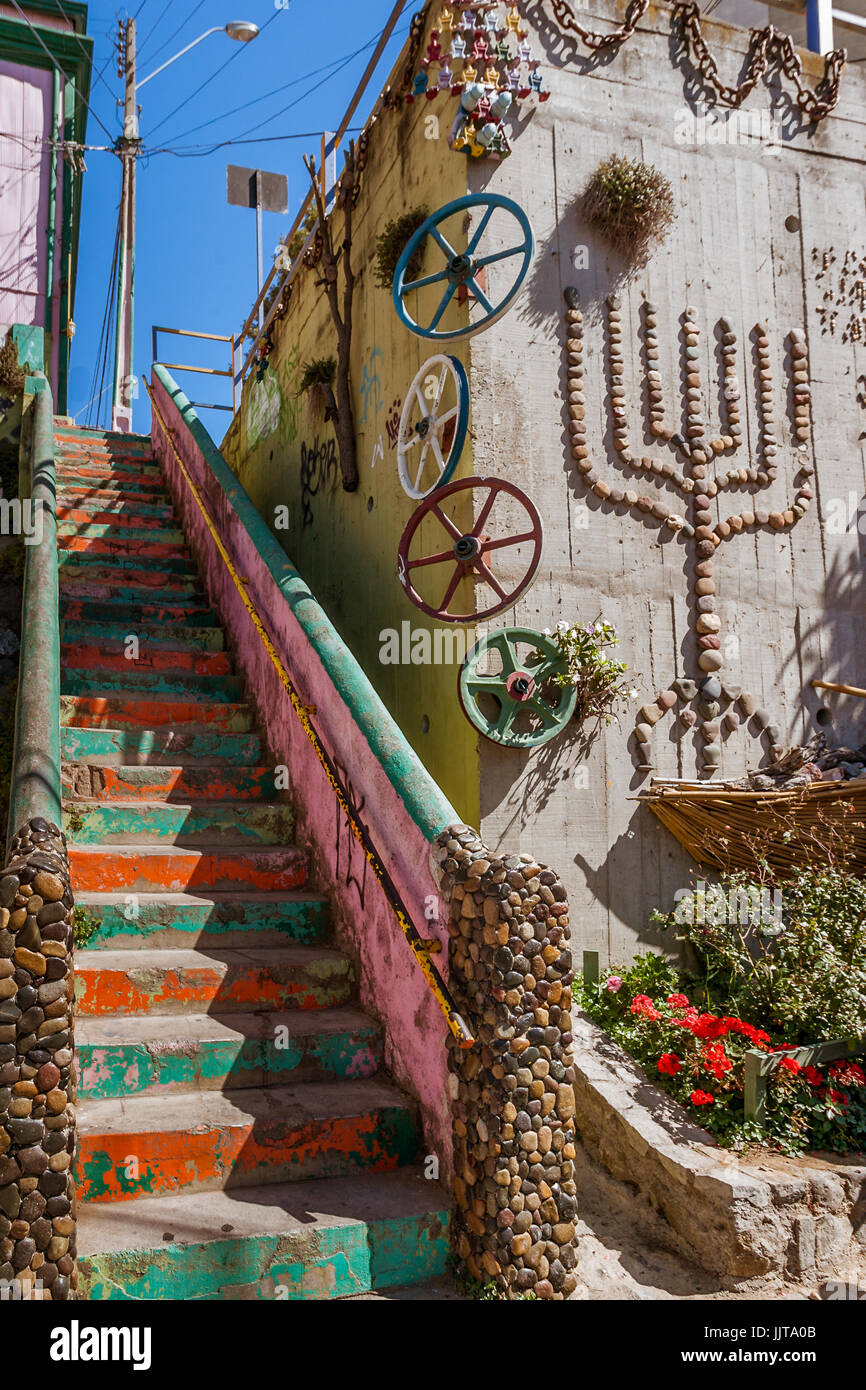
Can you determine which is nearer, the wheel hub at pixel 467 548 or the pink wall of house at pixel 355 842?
the pink wall of house at pixel 355 842

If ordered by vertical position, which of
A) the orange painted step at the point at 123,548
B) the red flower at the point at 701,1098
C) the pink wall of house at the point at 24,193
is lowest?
the red flower at the point at 701,1098

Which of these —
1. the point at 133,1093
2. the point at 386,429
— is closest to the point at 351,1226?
the point at 133,1093

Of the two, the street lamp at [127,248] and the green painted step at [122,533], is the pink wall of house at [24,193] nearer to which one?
the street lamp at [127,248]

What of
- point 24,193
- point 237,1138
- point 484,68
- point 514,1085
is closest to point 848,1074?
point 514,1085

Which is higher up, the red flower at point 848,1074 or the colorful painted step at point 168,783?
the colorful painted step at point 168,783

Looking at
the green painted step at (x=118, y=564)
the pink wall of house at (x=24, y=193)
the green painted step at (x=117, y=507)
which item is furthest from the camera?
the pink wall of house at (x=24, y=193)

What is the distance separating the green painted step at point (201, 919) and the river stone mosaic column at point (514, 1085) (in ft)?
4.37

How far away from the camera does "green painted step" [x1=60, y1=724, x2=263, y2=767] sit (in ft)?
17.0

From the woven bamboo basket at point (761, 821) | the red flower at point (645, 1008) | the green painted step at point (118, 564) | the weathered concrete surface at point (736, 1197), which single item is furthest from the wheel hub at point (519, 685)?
the green painted step at point (118, 564)

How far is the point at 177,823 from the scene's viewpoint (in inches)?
192

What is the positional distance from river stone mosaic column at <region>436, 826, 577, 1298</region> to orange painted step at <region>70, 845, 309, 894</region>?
1.62 m

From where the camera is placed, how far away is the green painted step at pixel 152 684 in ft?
19.0

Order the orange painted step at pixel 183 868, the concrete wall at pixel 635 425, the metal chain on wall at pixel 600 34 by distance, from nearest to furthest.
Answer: the orange painted step at pixel 183 868 → the concrete wall at pixel 635 425 → the metal chain on wall at pixel 600 34
